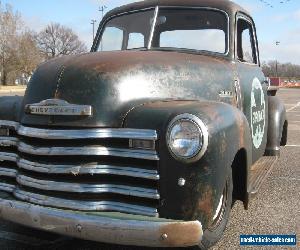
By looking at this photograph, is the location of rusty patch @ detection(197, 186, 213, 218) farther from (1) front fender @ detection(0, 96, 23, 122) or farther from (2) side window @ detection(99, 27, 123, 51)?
(2) side window @ detection(99, 27, 123, 51)

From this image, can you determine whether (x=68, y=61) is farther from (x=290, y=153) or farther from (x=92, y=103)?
(x=290, y=153)

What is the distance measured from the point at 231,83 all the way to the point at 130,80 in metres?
1.21

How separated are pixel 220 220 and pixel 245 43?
2542 mm

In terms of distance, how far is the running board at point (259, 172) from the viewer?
4062mm

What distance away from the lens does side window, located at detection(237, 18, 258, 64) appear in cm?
512

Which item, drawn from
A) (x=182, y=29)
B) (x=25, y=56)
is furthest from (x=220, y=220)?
(x=25, y=56)

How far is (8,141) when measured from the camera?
3.77 metres

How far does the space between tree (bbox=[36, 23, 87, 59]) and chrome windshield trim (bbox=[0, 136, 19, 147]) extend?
216 feet

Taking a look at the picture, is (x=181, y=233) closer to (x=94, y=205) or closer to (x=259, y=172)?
(x=94, y=205)

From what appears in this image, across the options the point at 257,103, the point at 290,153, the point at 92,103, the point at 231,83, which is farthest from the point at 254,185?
the point at 290,153

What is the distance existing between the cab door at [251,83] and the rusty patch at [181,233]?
1.88 meters

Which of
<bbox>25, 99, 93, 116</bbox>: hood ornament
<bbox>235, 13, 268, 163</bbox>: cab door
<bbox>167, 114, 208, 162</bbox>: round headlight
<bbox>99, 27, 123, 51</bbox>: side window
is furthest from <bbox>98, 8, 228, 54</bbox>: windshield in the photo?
<bbox>167, 114, 208, 162</bbox>: round headlight

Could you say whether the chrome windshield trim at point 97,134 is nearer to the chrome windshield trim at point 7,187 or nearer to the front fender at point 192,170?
the front fender at point 192,170

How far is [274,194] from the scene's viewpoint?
5656mm
